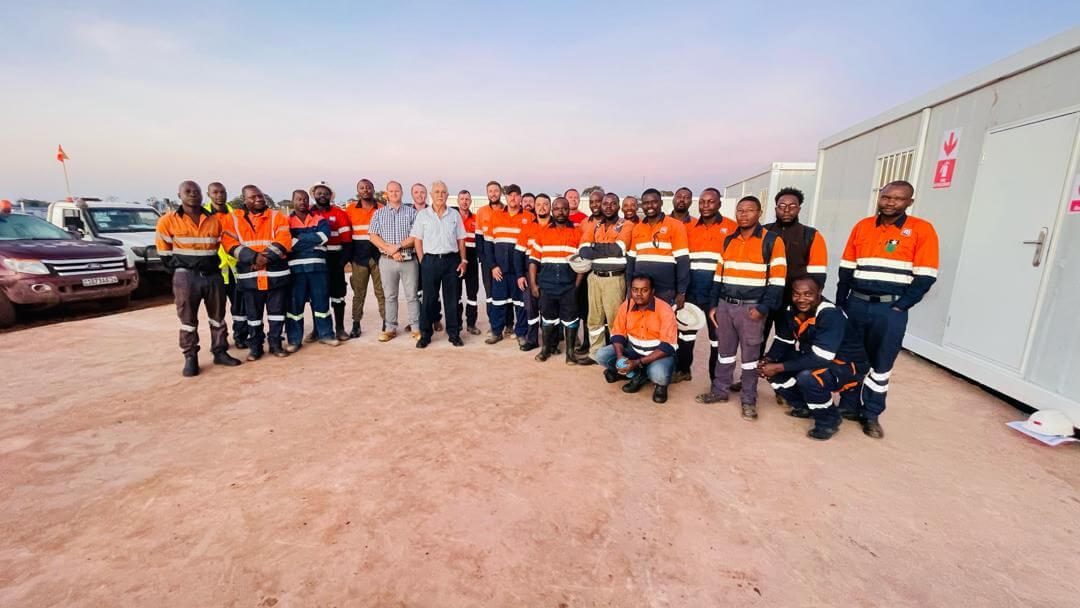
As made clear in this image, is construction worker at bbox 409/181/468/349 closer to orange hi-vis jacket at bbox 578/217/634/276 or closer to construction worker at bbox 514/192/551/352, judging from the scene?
construction worker at bbox 514/192/551/352

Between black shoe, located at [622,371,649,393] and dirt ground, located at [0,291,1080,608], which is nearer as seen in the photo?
dirt ground, located at [0,291,1080,608]

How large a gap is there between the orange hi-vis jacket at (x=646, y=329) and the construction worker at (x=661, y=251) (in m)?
0.18

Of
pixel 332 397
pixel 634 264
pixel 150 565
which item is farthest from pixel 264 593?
pixel 634 264

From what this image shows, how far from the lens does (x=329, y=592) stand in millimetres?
2113

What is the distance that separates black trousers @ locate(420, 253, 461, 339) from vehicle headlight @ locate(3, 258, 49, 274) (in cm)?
605

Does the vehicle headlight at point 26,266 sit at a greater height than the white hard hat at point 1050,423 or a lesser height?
greater

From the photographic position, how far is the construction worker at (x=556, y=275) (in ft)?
17.0

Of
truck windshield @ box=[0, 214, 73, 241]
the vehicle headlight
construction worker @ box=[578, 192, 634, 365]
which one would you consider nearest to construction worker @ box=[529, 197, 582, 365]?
construction worker @ box=[578, 192, 634, 365]

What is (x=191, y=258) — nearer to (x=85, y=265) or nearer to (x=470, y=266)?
(x=470, y=266)

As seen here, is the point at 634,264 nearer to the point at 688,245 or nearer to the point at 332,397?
the point at 688,245

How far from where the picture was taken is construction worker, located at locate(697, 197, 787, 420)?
12.5ft

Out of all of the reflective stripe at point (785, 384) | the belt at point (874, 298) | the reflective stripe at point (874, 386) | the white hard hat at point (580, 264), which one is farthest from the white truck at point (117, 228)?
the reflective stripe at point (874, 386)

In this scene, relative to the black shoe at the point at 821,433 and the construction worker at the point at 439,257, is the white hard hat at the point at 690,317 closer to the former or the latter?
the black shoe at the point at 821,433

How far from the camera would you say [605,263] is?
494 centimetres
